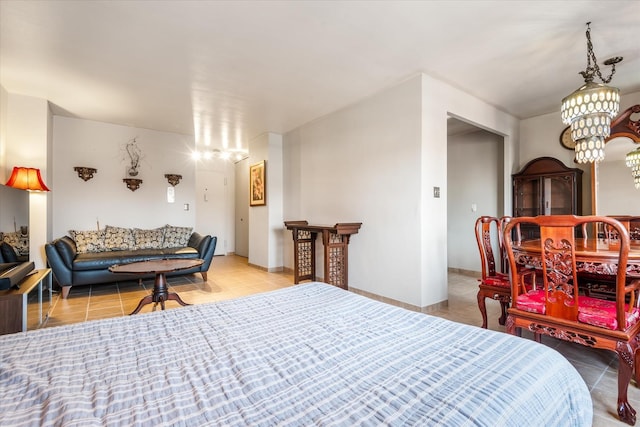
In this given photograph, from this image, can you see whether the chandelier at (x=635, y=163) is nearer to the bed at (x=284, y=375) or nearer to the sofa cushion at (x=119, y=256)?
the bed at (x=284, y=375)

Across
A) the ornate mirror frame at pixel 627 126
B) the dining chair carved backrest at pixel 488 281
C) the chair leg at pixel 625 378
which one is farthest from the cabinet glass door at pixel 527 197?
the chair leg at pixel 625 378

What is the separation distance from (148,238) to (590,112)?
5858 millimetres

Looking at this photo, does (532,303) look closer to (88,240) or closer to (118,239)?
(118,239)

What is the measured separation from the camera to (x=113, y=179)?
5.05 m

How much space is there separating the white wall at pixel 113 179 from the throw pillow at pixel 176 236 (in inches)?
15.6

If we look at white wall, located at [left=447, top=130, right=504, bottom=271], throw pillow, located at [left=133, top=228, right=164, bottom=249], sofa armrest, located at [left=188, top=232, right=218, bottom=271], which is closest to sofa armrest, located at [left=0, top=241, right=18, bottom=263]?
throw pillow, located at [left=133, top=228, right=164, bottom=249]

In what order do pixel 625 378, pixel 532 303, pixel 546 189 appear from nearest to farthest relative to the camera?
pixel 625 378 → pixel 532 303 → pixel 546 189

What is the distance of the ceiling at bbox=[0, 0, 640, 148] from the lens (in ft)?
7.23

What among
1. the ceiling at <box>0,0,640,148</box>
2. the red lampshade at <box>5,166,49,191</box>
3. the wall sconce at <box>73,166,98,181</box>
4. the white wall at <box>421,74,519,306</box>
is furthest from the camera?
the wall sconce at <box>73,166,98,181</box>

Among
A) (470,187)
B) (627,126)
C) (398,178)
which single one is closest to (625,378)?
(398,178)

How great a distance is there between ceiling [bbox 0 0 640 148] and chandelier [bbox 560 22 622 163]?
469 mm

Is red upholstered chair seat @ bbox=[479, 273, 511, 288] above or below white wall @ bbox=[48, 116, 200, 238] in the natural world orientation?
below

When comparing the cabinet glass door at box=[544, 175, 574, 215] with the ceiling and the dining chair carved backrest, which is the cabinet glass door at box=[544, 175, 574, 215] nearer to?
the ceiling

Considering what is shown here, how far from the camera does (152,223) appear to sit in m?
5.36
